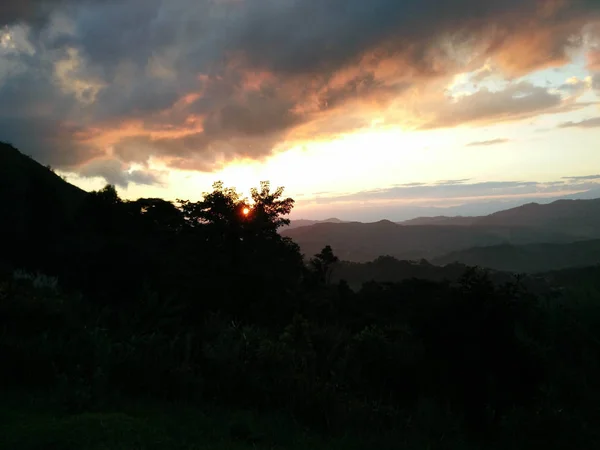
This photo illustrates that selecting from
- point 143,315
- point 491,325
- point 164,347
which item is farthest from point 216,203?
point 491,325

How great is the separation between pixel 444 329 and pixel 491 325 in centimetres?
61

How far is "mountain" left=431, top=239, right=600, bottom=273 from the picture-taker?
127875 mm

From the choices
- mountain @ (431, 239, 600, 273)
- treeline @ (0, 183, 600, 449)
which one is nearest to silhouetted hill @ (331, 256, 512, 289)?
mountain @ (431, 239, 600, 273)

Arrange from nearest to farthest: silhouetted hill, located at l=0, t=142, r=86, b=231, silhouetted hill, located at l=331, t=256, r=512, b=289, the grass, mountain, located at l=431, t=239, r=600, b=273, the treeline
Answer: the grass → the treeline → silhouetted hill, located at l=0, t=142, r=86, b=231 → silhouetted hill, located at l=331, t=256, r=512, b=289 → mountain, located at l=431, t=239, r=600, b=273

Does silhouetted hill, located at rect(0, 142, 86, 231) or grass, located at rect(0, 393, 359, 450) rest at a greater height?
silhouetted hill, located at rect(0, 142, 86, 231)

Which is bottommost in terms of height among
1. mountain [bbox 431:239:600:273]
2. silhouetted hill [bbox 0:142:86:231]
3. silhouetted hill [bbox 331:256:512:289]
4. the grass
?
mountain [bbox 431:239:600:273]

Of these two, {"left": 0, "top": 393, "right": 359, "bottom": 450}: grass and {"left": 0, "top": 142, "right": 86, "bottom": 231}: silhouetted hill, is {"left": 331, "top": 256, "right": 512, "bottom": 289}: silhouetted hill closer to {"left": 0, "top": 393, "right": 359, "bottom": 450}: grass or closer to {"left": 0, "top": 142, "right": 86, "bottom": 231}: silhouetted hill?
{"left": 0, "top": 142, "right": 86, "bottom": 231}: silhouetted hill

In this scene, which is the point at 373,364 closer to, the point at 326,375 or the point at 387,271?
the point at 326,375

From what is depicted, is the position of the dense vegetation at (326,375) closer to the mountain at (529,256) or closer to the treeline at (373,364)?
the treeline at (373,364)

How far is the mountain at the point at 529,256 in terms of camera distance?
128 metres

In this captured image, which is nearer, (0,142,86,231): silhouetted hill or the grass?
the grass

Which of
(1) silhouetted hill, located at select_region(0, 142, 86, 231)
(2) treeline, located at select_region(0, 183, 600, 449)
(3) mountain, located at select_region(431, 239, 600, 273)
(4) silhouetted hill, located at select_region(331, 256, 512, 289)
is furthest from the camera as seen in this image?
(3) mountain, located at select_region(431, 239, 600, 273)

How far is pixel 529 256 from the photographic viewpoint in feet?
461

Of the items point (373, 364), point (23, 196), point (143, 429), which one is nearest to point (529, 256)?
point (23, 196)
